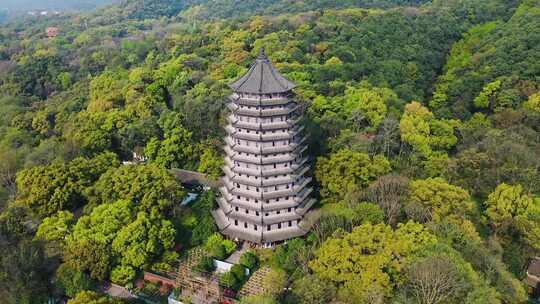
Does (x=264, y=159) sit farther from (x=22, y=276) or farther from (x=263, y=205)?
(x=22, y=276)

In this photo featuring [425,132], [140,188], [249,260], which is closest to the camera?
[249,260]

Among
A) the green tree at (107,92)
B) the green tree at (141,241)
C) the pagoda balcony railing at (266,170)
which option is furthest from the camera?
the green tree at (107,92)

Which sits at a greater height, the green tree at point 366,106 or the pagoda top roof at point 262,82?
the pagoda top roof at point 262,82

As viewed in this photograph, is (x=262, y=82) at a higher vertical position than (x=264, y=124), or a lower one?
higher

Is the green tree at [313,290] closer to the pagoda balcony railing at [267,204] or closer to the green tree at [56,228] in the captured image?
the pagoda balcony railing at [267,204]

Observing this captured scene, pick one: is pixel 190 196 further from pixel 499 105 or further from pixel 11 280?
pixel 499 105

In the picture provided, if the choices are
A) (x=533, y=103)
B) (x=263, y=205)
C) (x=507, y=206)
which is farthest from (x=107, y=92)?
(x=533, y=103)

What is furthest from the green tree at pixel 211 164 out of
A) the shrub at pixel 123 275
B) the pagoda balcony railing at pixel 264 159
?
the shrub at pixel 123 275

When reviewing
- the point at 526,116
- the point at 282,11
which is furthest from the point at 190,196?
the point at 282,11
